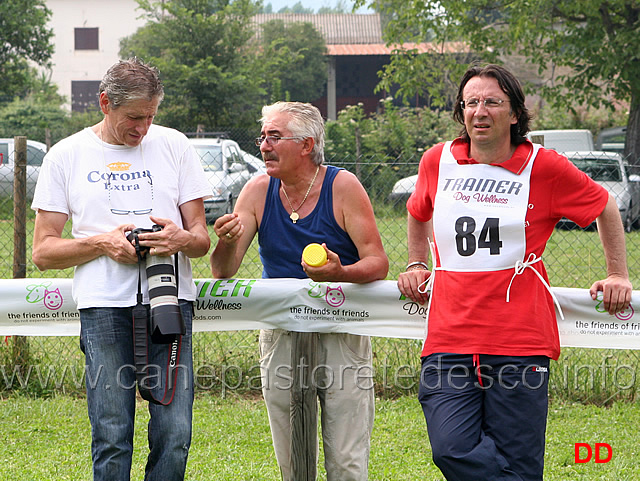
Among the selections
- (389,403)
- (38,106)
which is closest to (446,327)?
(389,403)

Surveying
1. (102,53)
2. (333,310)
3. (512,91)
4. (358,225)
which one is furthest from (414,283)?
(102,53)

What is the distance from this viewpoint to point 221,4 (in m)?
25.8

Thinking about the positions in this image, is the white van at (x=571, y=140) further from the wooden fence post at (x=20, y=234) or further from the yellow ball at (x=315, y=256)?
the yellow ball at (x=315, y=256)

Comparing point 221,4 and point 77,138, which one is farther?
point 221,4

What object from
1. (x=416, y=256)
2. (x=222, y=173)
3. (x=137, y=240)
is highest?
(x=222, y=173)

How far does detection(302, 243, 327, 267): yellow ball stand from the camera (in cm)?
317

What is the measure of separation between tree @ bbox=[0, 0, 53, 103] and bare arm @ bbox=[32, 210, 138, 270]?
85.4 feet

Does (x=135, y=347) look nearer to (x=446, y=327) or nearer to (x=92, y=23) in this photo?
(x=446, y=327)

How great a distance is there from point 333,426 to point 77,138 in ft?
5.24

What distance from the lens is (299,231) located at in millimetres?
3477

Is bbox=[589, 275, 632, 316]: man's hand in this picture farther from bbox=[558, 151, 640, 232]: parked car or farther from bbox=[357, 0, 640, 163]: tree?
bbox=[357, 0, 640, 163]: tree

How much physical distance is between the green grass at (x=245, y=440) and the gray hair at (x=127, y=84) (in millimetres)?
2220

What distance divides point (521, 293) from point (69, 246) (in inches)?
66.9

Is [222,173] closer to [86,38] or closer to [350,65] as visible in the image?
[350,65]
